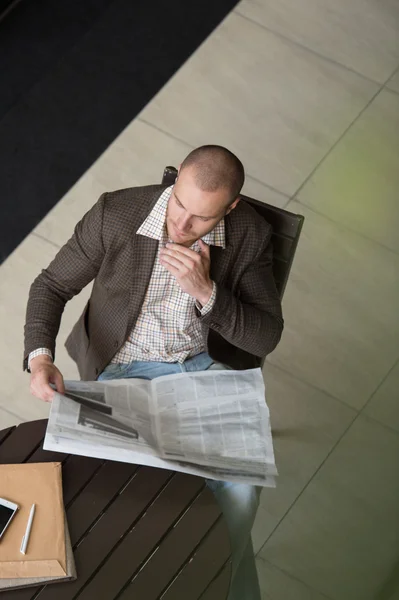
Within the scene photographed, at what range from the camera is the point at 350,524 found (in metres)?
2.68

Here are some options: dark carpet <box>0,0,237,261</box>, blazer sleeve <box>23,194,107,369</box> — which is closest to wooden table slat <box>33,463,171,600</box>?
blazer sleeve <box>23,194,107,369</box>

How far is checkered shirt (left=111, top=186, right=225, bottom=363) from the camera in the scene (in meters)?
1.97

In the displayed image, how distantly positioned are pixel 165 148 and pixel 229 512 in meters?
1.74

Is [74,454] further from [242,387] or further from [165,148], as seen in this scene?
[165,148]

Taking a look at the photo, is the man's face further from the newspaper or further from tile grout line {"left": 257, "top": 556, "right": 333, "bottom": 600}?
tile grout line {"left": 257, "top": 556, "right": 333, "bottom": 600}

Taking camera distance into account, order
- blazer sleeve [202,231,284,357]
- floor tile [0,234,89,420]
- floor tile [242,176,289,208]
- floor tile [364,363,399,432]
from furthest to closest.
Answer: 1. floor tile [242,176,289,208]
2. floor tile [364,363,399,432]
3. floor tile [0,234,89,420]
4. blazer sleeve [202,231,284,357]

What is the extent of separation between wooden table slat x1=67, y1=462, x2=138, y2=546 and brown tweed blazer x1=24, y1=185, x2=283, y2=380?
367mm

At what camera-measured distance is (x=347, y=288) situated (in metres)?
3.12

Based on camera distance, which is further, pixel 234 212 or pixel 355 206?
pixel 355 206

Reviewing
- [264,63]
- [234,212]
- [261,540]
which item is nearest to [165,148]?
[264,63]

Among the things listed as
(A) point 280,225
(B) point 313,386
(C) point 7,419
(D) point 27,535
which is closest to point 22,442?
(D) point 27,535

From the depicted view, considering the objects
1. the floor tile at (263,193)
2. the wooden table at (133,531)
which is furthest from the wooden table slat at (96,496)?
the floor tile at (263,193)

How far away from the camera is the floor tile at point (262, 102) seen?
3355 mm

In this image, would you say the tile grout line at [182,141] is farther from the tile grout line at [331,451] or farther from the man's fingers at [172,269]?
the man's fingers at [172,269]
